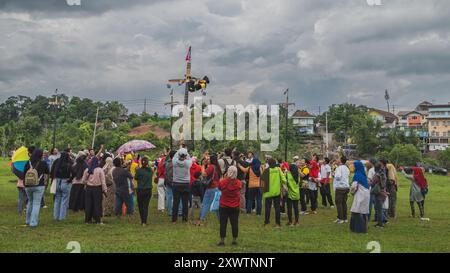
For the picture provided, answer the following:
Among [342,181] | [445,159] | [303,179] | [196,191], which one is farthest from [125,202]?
[445,159]

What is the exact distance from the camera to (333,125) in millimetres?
88875

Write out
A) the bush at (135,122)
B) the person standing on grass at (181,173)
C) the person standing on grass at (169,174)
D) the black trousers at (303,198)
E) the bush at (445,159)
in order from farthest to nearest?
the bush at (135,122)
the bush at (445,159)
the black trousers at (303,198)
the person standing on grass at (169,174)
the person standing on grass at (181,173)

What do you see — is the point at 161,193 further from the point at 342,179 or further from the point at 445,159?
the point at 445,159

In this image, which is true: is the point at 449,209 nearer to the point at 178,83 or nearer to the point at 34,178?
the point at 34,178

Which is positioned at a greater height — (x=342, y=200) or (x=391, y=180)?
(x=391, y=180)

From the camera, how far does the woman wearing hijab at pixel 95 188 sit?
11258mm

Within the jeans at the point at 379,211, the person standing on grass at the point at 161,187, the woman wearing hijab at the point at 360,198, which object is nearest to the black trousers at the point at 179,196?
the person standing on grass at the point at 161,187

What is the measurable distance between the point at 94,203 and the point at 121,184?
87 centimetres

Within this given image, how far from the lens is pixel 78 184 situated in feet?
41.3

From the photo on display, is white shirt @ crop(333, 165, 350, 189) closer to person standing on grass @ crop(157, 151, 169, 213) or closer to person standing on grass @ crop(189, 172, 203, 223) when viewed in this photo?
person standing on grass @ crop(189, 172, 203, 223)

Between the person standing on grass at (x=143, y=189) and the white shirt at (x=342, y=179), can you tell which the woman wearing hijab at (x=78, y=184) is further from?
the white shirt at (x=342, y=179)

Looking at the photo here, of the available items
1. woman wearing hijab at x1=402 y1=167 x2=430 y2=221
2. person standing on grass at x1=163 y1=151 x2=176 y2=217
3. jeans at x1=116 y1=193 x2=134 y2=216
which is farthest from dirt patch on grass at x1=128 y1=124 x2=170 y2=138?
woman wearing hijab at x1=402 y1=167 x2=430 y2=221

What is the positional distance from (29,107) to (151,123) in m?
30.1

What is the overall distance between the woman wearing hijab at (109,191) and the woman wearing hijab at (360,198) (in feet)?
21.5
